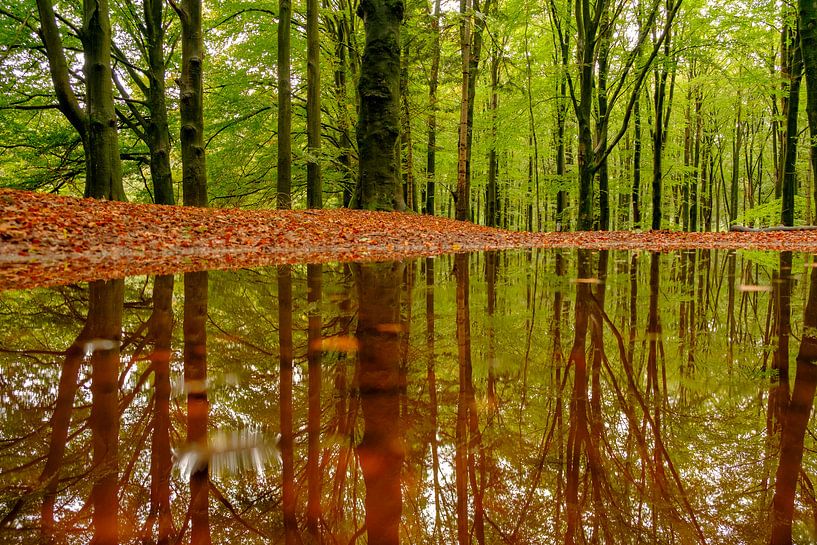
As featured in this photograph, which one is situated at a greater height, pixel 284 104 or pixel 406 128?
pixel 406 128

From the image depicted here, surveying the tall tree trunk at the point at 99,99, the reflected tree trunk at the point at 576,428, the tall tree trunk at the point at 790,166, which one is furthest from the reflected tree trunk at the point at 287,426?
the tall tree trunk at the point at 790,166

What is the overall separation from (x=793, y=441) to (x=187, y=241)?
5.71m

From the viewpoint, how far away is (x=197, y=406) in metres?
1.44

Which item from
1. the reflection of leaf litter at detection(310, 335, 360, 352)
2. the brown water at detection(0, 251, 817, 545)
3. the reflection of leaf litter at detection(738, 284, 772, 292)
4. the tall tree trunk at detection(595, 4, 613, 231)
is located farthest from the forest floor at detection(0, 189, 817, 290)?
the tall tree trunk at detection(595, 4, 613, 231)

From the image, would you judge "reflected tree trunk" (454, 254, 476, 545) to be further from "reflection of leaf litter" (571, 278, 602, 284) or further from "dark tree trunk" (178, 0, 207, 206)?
"dark tree trunk" (178, 0, 207, 206)

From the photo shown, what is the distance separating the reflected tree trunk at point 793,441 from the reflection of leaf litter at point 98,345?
7.51 feet

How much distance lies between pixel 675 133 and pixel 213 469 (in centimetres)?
2611

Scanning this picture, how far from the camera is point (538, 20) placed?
66.9ft

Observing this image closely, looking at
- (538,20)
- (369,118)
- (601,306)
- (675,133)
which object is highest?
(538,20)

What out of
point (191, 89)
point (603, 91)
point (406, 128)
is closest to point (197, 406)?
point (191, 89)

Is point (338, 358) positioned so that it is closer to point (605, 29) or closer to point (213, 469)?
point (213, 469)

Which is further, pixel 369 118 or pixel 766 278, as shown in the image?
pixel 369 118

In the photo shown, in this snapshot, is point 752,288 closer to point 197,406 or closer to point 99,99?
point 197,406

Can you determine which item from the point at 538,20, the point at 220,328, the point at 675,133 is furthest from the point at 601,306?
the point at 675,133
